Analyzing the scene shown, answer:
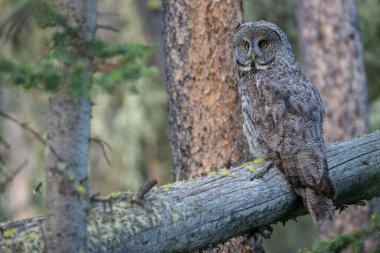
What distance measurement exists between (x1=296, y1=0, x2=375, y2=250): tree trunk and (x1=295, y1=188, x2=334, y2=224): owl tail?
411 cm

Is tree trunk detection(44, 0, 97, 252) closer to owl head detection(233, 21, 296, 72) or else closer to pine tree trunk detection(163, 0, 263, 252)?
pine tree trunk detection(163, 0, 263, 252)

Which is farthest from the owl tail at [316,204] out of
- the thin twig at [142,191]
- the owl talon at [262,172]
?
the thin twig at [142,191]

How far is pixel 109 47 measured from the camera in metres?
3.57

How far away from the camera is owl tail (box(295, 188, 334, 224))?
495 cm

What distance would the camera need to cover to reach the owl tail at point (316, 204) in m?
4.95

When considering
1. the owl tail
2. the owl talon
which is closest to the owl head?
the owl talon

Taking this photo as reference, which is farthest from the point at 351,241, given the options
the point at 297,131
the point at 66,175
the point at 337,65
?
the point at 337,65

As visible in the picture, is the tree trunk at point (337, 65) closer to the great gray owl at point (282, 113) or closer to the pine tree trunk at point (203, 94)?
the great gray owl at point (282, 113)

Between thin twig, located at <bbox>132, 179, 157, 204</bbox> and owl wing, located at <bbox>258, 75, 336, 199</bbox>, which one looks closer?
thin twig, located at <bbox>132, 179, 157, 204</bbox>

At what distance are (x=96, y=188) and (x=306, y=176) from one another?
812cm

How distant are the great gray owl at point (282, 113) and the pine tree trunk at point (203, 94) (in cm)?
16

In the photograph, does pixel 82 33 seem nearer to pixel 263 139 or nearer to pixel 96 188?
pixel 263 139

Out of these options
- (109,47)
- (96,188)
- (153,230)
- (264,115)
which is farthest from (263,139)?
(96,188)

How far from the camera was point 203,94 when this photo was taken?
5945mm
